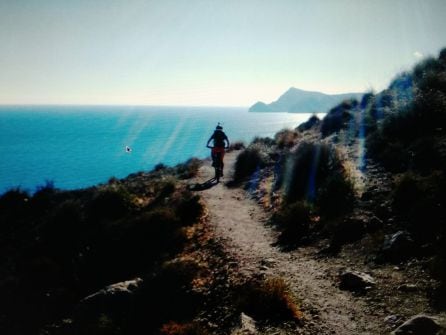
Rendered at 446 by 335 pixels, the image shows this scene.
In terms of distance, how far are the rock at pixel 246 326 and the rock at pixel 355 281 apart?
2.33m

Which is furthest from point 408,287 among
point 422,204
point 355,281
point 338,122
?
point 338,122

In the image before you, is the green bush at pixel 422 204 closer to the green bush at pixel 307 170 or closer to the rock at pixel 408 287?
the rock at pixel 408 287

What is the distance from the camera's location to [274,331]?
609 centimetres

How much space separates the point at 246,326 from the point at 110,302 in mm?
4431

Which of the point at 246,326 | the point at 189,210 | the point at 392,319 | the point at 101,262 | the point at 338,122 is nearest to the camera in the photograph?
the point at 392,319

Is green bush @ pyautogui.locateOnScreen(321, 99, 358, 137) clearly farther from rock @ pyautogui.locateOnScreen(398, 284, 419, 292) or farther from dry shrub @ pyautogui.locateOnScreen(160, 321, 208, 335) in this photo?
dry shrub @ pyautogui.locateOnScreen(160, 321, 208, 335)

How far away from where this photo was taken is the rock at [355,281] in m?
7.19

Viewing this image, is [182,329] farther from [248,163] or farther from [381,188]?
[248,163]

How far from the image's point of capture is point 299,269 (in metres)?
8.59

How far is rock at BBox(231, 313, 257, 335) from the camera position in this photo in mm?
6109

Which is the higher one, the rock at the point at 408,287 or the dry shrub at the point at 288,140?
the dry shrub at the point at 288,140

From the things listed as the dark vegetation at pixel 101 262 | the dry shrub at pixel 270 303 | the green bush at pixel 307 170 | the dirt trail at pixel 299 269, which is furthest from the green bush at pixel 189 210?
the dry shrub at pixel 270 303

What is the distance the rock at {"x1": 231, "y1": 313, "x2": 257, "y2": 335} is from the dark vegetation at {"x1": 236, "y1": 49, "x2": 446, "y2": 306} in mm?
3394

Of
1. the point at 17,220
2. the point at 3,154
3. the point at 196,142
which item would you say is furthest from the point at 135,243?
the point at 196,142
